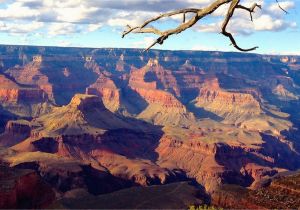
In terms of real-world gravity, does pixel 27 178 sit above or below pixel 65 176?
above

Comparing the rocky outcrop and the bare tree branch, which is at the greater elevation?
the bare tree branch

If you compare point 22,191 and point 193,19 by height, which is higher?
point 193,19

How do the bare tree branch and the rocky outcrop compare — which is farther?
the rocky outcrop

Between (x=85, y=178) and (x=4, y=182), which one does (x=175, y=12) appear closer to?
(x=4, y=182)

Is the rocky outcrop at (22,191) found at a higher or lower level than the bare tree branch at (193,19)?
lower

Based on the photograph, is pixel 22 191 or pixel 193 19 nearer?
pixel 193 19

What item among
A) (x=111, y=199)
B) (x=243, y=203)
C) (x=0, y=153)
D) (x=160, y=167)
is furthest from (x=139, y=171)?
(x=243, y=203)

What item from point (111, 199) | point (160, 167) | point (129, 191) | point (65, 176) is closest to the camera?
point (111, 199)

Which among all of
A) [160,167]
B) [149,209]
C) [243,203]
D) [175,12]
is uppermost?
[175,12]

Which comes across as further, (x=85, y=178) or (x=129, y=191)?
(x=85, y=178)

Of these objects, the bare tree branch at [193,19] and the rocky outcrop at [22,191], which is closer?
the bare tree branch at [193,19]

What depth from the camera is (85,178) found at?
537 ft

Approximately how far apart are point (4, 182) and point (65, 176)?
66.0 meters

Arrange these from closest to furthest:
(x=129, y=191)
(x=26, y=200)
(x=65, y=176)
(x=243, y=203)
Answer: (x=243, y=203)
(x=26, y=200)
(x=129, y=191)
(x=65, y=176)
